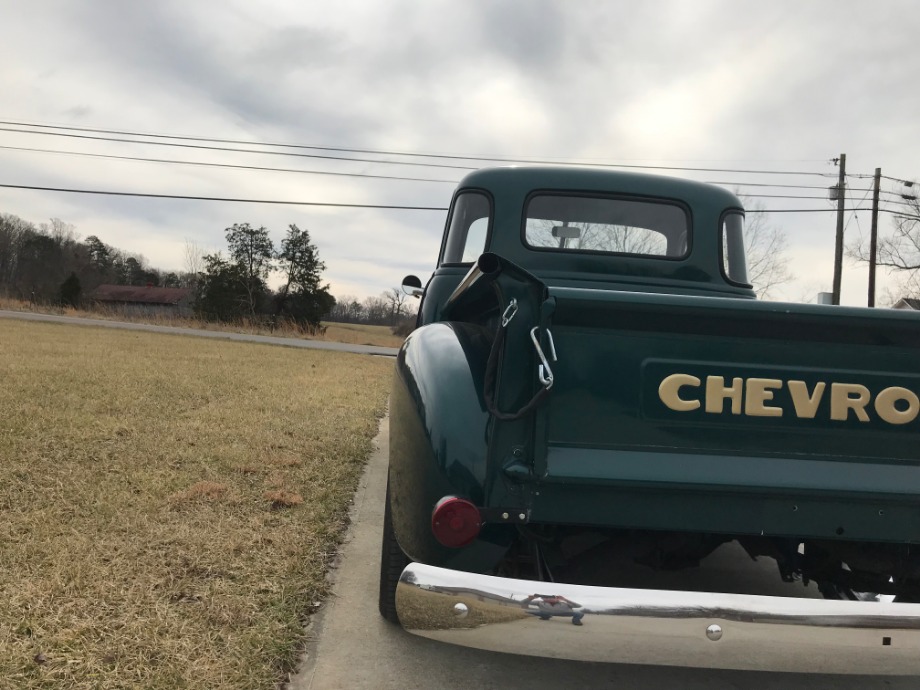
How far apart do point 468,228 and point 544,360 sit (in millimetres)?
2045

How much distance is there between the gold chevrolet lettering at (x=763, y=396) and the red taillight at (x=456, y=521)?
608 millimetres

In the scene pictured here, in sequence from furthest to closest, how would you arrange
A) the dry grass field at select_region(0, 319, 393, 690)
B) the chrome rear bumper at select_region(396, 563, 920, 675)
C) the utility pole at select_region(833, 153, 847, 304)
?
1. the utility pole at select_region(833, 153, 847, 304)
2. the dry grass field at select_region(0, 319, 393, 690)
3. the chrome rear bumper at select_region(396, 563, 920, 675)

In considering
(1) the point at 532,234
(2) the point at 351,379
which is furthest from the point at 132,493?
(2) the point at 351,379

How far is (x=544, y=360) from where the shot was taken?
64.9 inches

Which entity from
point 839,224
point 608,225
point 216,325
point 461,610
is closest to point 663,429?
point 461,610

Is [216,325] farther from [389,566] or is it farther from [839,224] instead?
[389,566]

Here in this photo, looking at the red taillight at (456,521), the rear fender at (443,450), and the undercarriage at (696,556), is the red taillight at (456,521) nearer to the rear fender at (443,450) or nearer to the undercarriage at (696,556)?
the rear fender at (443,450)

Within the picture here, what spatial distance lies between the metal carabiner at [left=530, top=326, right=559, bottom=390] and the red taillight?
0.39 metres

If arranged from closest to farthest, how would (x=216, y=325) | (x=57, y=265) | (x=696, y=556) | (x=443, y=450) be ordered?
(x=443, y=450), (x=696, y=556), (x=216, y=325), (x=57, y=265)

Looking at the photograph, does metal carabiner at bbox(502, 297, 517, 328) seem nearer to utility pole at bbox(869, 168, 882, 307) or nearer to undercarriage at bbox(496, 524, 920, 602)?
undercarriage at bbox(496, 524, 920, 602)

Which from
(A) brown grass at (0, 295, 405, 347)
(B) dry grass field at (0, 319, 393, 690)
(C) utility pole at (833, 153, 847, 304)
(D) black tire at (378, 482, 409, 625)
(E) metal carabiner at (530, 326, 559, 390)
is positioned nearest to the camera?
(E) metal carabiner at (530, 326, 559, 390)

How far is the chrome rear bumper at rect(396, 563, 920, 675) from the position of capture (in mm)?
1438

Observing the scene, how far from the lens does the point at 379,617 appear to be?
97.8 inches

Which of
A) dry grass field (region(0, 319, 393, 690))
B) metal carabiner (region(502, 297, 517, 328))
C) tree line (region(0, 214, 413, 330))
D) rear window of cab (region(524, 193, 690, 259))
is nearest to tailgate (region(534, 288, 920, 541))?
metal carabiner (region(502, 297, 517, 328))
